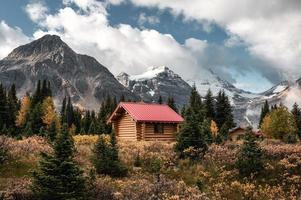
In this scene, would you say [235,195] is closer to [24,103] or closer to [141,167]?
[141,167]

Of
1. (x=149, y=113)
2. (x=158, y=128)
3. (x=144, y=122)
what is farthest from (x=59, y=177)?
(x=149, y=113)

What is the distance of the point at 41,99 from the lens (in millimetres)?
104812

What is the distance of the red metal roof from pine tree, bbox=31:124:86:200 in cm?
2765

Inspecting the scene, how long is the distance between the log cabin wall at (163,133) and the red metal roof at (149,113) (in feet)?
2.87

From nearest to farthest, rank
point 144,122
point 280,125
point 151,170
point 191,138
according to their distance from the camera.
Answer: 1. point 151,170
2. point 191,138
3. point 144,122
4. point 280,125

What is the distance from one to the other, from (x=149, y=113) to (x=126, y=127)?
327 centimetres

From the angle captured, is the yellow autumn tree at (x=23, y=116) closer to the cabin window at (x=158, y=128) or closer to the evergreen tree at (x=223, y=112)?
the evergreen tree at (x=223, y=112)

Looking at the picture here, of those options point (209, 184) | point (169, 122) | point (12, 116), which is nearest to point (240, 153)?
point (209, 184)

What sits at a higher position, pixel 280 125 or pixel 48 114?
pixel 48 114

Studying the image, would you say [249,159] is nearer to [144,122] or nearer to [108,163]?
[108,163]

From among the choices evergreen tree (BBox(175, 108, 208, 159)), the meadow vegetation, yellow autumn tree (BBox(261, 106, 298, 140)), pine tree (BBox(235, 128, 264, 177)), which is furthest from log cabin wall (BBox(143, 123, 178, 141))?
pine tree (BBox(235, 128, 264, 177))

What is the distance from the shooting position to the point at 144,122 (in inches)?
2007

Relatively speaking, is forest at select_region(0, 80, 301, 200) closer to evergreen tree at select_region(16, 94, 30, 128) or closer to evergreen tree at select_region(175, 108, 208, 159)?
evergreen tree at select_region(175, 108, 208, 159)

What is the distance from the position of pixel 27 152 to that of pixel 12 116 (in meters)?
62.4
